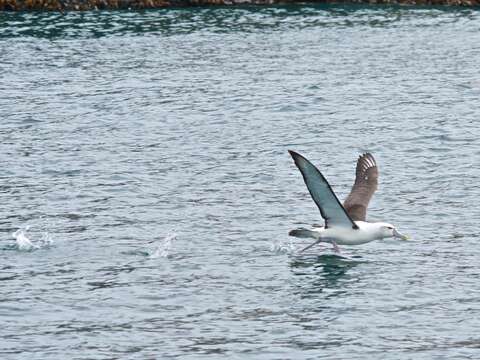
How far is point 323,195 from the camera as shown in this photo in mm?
23422

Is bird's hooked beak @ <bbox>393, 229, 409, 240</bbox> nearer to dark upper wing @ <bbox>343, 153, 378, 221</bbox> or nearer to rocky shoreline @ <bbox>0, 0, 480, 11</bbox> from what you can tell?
dark upper wing @ <bbox>343, 153, 378, 221</bbox>

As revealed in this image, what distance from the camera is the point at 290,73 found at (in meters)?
47.8

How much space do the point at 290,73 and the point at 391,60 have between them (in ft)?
16.1

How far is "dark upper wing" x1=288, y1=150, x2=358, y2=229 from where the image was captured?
22328 mm

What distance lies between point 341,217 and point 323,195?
1.04 m

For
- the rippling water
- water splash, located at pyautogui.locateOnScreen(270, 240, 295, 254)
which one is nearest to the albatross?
the rippling water

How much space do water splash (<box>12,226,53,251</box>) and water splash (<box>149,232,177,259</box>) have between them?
226cm

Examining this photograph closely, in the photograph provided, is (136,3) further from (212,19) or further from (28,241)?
(28,241)

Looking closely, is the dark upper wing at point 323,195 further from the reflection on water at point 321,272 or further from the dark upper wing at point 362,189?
the dark upper wing at point 362,189

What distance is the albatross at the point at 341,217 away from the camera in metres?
23.0

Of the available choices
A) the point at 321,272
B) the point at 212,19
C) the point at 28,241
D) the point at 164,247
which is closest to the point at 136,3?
the point at 212,19

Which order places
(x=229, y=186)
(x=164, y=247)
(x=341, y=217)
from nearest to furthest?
1. (x=341, y=217)
2. (x=164, y=247)
3. (x=229, y=186)

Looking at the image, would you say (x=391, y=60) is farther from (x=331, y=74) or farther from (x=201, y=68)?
(x=201, y=68)

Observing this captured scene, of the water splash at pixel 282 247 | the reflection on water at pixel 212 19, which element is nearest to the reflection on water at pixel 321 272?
the water splash at pixel 282 247
